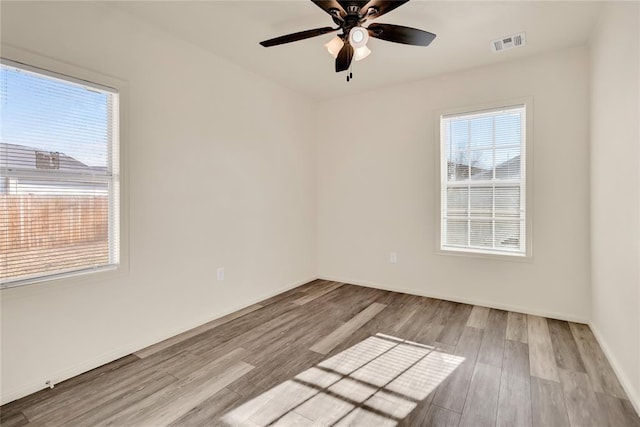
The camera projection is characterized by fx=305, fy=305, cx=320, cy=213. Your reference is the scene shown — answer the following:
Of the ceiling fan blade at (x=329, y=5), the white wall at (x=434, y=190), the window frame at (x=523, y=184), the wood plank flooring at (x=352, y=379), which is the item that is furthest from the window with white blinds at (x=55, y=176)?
the window frame at (x=523, y=184)

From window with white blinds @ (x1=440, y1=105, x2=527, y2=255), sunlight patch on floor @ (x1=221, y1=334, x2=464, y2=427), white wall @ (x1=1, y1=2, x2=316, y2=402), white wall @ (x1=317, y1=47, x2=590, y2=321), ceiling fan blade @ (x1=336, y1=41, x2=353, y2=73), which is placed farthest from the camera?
window with white blinds @ (x1=440, y1=105, x2=527, y2=255)

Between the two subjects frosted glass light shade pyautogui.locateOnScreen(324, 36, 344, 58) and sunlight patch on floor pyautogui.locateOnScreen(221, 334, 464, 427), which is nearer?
sunlight patch on floor pyautogui.locateOnScreen(221, 334, 464, 427)

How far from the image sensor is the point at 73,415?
67.8 inches

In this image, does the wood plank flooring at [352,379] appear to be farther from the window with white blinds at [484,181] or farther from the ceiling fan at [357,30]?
the ceiling fan at [357,30]

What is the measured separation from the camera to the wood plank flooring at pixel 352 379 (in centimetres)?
170

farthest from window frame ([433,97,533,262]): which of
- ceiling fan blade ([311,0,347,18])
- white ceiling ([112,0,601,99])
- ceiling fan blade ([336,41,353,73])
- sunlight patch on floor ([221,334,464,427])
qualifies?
ceiling fan blade ([311,0,347,18])

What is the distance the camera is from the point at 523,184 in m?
3.23

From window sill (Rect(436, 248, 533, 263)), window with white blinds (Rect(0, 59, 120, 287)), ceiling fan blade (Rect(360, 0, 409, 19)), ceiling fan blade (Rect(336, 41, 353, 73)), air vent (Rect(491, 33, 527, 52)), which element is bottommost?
window sill (Rect(436, 248, 533, 263))

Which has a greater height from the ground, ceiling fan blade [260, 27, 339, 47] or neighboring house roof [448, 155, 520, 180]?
ceiling fan blade [260, 27, 339, 47]

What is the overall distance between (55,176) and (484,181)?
12.8ft

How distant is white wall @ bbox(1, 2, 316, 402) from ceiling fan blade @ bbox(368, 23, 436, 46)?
1750 millimetres

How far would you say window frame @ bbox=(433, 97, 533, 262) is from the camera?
3.16 metres

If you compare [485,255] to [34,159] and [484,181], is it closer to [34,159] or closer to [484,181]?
[484,181]

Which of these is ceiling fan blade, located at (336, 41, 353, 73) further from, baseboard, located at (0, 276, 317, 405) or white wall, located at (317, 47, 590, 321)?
baseboard, located at (0, 276, 317, 405)
